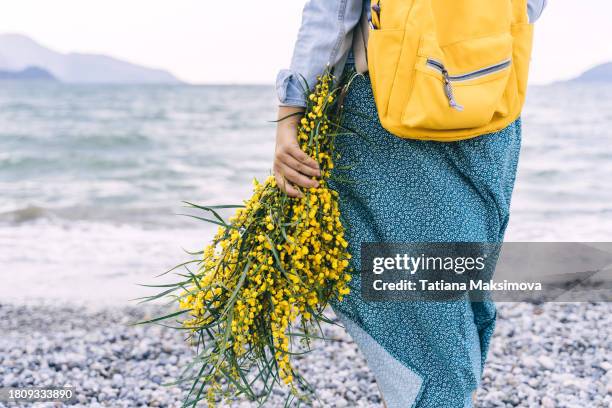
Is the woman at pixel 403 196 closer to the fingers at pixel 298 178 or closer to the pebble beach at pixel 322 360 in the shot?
the fingers at pixel 298 178

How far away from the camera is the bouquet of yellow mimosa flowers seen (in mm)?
1703

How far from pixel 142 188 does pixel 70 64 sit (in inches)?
2173

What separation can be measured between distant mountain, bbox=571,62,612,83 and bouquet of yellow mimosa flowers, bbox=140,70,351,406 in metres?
38.6

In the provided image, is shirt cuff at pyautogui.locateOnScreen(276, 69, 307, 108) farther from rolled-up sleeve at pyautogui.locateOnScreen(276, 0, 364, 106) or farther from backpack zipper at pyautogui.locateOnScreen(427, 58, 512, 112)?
backpack zipper at pyautogui.locateOnScreen(427, 58, 512, 112)

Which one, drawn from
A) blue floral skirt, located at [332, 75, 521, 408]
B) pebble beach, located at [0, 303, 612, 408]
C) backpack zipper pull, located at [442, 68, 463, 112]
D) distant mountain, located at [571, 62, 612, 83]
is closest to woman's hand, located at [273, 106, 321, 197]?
blue floral skirt, located at [332, 75, 521, 408]

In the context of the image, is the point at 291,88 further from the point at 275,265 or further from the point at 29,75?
the point at 29,75

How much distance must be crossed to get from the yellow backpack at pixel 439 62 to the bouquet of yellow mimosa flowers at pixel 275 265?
0.22 metres

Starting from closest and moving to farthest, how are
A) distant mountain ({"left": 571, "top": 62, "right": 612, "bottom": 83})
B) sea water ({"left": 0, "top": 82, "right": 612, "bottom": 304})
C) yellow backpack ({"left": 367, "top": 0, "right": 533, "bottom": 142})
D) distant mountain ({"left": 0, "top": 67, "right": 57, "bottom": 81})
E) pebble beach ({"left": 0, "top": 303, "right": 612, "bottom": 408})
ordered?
yellow backpack ({"left": 367, "top": 0, "right": 533, "bottom": 142}) < pebble beach ({"left": 0, "top": 303, "right": 612, "bottom": 408}) < sea water ({"left": 0, "top": 82, "right": 612, "bottom": 304}) < distant mountain ({"left": 571, "top": 62, "right": 612, "bottom": 83}) < distant mountain ({"left": 0, "top": 67, "right": 57, "bottom": 81})

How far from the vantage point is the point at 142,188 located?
36.1 feet

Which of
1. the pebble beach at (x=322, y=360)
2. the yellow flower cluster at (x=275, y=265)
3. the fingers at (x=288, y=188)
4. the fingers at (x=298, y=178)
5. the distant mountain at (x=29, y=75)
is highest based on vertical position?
the fingers at (x=298, y=178)

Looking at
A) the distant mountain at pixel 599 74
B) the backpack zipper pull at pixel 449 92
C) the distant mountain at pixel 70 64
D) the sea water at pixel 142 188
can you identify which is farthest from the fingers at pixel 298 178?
the distant mountain at pixel 70 64

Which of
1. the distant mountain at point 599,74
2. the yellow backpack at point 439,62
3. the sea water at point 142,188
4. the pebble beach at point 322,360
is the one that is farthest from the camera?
the distant mountain at point 599,74

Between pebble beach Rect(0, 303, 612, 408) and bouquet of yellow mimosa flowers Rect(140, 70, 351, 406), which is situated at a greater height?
bouquet of yellow mimosa flowers Rect(140, 70, 351, 406)

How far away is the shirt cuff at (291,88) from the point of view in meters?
1.68
